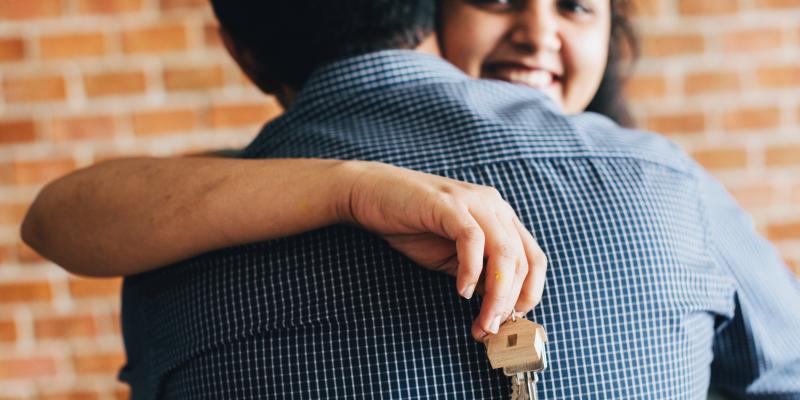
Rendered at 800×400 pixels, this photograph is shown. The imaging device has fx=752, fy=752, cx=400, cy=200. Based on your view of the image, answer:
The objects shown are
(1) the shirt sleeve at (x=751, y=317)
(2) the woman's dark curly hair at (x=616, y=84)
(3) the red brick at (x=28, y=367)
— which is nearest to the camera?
(1) the shirt sleeve at (x=751, y=317)

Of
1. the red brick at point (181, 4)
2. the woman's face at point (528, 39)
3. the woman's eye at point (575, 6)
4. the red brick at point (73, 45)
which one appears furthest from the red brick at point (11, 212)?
the woman's eye at point (575, 6)

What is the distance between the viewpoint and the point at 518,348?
573mm

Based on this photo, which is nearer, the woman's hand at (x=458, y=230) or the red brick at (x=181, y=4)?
the woman's hand at (x=458, y=230)

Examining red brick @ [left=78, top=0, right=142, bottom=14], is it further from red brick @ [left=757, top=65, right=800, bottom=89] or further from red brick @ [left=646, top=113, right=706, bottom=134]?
red brick @ [left=757, top=65, right=800, bottom=89]

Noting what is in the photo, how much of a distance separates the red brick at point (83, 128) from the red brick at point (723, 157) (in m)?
1.45

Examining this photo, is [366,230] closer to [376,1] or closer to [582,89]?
[376,1]

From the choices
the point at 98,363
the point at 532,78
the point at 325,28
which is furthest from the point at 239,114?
the point at 325,28

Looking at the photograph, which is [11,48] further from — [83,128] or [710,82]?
[710,82]

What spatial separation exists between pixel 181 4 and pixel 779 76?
1.48 meters

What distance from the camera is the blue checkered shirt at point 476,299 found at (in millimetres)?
640

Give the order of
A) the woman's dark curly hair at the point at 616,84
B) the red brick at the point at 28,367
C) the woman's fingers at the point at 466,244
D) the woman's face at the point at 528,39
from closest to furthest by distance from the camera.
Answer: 1. the woman's fingers at the point at 466,244
2. the woman's face at the point at 528,39
3. the woman's dark curly hair at the point at 616,84
4. the red brick at the point at 28,367

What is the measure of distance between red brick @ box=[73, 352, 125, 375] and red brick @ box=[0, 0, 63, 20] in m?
0.83

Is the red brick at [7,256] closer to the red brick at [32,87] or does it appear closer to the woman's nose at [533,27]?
the red brick at [32,87]

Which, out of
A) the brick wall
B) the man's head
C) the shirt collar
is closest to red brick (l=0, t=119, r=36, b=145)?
the brick wall
